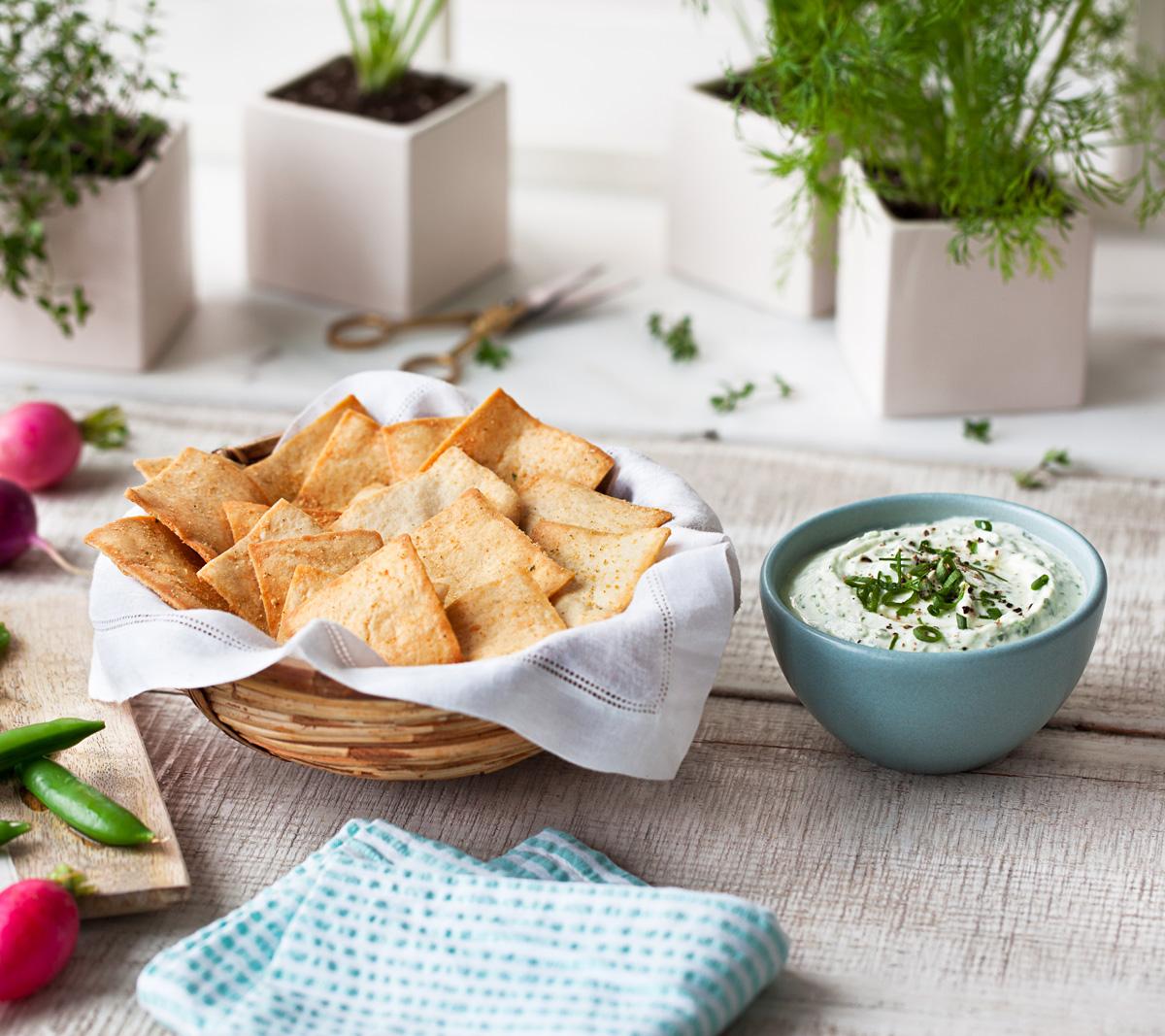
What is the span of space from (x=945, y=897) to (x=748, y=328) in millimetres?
1072

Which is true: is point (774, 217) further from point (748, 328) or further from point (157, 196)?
point (157, 196)

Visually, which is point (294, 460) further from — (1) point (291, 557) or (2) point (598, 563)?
(2) point (598, 563)

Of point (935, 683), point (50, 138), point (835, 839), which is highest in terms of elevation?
point (50, 138)

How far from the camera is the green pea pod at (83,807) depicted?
114 centimetres

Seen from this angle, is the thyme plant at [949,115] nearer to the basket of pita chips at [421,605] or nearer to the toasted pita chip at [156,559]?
the basket of pita chips at [421,605]

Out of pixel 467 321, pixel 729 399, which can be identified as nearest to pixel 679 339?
pixel 729 399

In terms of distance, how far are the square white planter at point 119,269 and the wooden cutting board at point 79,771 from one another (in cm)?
54

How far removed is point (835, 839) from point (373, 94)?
1.24 metres

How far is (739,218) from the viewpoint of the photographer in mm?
2080

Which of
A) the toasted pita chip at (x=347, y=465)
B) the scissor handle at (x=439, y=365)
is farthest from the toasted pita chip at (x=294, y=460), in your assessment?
the scissor handle at (x=439, y=365)

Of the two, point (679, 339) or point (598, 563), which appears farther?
point (679, 339)

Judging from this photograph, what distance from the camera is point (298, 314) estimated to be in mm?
2117

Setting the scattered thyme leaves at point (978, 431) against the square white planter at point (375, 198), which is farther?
the square white planter at point (375, 198)

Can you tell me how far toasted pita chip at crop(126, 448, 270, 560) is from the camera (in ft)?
4.11
